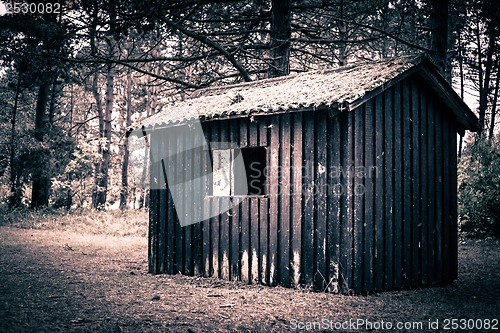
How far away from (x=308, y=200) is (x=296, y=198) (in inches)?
10.6

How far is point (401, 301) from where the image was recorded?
29.1ft

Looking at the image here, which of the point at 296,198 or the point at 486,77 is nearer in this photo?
the point at 296,198

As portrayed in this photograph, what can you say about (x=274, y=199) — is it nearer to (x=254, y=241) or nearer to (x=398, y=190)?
(x=254, y=241)

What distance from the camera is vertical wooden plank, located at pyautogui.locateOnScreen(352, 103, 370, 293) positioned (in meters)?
9.23

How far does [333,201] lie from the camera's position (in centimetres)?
948

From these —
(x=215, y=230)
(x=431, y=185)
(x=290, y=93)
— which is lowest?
(x=215, y=230)

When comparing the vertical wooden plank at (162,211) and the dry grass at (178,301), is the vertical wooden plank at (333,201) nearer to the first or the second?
the dry grass at (178,301)

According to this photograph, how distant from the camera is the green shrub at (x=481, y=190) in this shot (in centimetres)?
1764

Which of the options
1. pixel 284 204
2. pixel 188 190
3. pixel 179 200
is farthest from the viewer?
pixel 179 200

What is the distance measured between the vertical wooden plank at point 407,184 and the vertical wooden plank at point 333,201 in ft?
4.91

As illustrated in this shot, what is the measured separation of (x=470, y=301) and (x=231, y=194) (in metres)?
4.84

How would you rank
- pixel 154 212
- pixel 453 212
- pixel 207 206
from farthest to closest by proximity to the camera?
pixel 154 212
pixel 207 206
pixel 453 212

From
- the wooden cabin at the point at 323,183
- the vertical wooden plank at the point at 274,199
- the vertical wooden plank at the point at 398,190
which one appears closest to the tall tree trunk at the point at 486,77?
the wooden cabin at the point at 323,183

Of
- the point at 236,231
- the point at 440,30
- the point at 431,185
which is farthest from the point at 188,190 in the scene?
the point at 440,30
